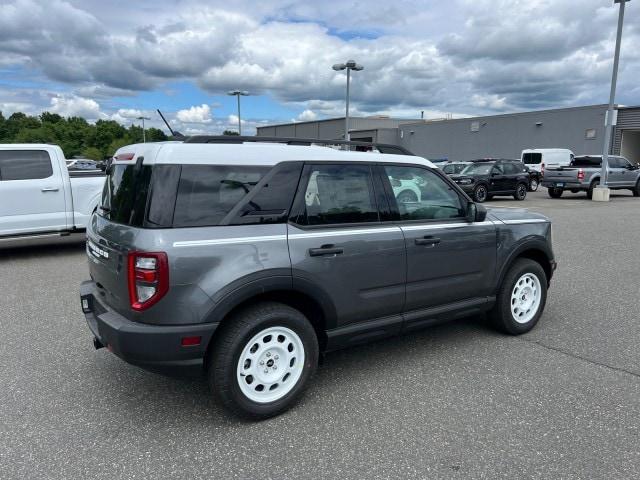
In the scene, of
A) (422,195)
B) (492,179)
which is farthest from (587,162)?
(422,195)

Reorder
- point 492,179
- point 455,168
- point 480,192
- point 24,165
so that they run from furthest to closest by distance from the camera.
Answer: point 455,168, point 492,179, point 480,192, point 24,165

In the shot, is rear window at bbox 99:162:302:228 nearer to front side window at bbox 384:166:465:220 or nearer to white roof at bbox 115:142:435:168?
white roof at bbox 115:142:435:168

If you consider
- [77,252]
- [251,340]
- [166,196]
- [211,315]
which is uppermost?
[166,196]

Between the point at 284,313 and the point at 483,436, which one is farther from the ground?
the point at 284,313

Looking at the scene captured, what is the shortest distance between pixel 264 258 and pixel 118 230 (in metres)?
0.98

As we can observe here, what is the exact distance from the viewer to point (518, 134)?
3950cm

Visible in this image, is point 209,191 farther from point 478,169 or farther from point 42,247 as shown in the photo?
point 478,169

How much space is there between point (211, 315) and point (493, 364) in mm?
2438

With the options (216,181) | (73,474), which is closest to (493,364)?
(216,181)

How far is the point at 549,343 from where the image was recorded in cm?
452

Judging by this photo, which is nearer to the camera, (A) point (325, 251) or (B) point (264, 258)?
(B) point (264, 258)

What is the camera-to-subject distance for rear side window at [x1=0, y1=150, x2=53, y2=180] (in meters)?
8.40

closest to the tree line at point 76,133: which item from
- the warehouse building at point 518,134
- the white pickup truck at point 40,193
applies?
the warehouse building at point 518,134

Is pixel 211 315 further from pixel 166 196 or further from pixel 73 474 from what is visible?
pixel 73 474
